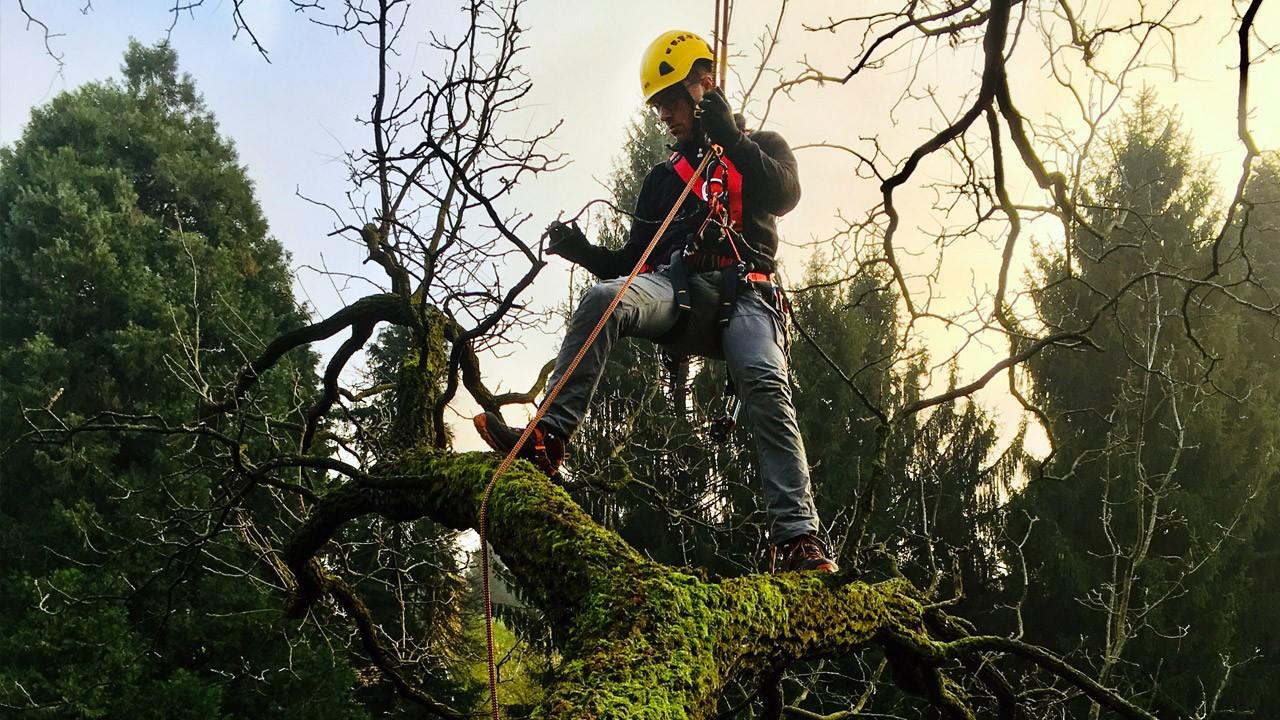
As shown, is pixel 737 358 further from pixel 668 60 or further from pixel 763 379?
pixel 668 60

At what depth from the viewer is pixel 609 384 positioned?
39.7 ft

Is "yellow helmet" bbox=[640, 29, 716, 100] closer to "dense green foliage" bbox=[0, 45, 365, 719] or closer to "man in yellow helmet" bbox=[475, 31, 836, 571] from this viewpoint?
"man in yellow helmet" bbox=[475, 31, 836, 571]

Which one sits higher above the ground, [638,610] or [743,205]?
[743,205]

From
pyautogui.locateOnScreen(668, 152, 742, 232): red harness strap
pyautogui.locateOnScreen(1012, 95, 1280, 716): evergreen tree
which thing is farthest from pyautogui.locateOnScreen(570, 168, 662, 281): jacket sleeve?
pyautogui.locateOnScreen(1012, 95, 1280, 716): evergreen tree

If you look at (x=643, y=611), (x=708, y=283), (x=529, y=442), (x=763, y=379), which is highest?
(x=708, y=283)

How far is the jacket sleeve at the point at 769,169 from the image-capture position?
2738 millimetres

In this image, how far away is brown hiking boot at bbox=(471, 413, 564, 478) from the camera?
2.36 metres

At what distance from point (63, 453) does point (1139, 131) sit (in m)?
14.5

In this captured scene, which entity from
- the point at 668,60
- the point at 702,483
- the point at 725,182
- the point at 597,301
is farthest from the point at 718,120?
the point at 702,483

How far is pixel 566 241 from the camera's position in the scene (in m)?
2.82

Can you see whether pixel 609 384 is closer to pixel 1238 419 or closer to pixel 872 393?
pixel 872 393

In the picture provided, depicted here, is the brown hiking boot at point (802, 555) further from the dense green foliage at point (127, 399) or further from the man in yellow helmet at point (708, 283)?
the dense green foliage at point (127, 399)

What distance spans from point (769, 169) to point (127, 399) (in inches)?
456

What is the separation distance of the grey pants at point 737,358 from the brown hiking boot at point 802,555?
0.09ft
